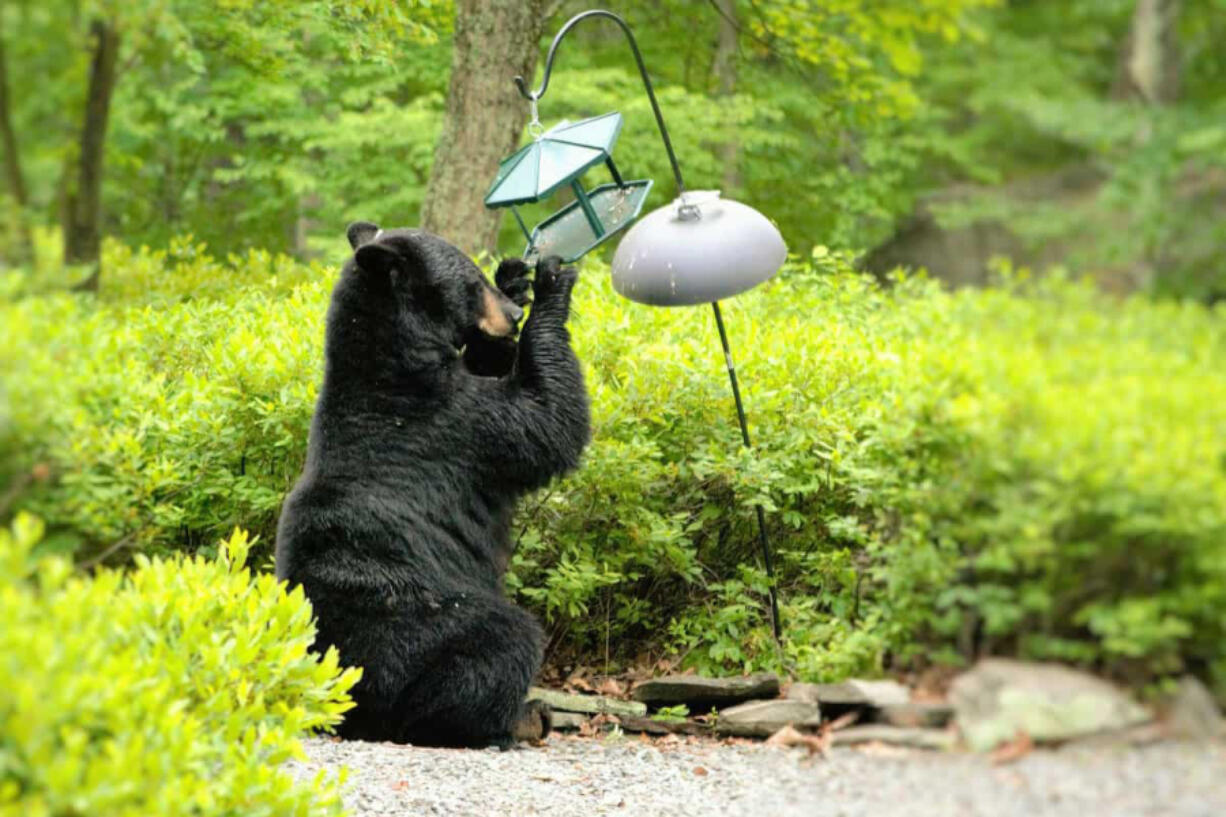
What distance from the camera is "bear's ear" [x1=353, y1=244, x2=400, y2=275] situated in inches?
189

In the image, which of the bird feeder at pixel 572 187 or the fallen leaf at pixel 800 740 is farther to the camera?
the bird feeder at pixel 572 187

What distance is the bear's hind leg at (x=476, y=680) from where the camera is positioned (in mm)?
5012

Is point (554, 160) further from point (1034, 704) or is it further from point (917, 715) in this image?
point (1034, 704)

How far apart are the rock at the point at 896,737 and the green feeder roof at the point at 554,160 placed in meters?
2.27

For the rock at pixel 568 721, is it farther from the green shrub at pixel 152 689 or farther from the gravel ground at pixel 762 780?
the green shrub at pixel 152 689

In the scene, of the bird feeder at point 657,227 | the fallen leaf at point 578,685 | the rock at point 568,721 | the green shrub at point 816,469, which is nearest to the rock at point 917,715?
the green shrub at point 816,469

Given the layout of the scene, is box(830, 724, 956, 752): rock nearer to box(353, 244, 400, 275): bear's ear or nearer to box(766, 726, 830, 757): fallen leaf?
box(766, 726, 830, 757): fallen leaf

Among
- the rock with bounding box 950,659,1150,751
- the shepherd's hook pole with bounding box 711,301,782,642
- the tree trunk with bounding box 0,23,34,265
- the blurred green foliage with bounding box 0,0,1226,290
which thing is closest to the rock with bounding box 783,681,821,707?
the rock with bounding box 950,659,1150,751

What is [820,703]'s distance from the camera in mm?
3426

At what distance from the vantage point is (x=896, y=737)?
9.90 ft

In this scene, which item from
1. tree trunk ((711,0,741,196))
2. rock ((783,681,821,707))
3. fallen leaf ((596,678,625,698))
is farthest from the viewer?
tree trunk ((711,0,741,196))

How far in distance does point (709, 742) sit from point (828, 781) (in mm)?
2015

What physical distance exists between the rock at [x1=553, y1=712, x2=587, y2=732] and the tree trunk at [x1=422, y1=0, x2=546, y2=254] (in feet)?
12.5

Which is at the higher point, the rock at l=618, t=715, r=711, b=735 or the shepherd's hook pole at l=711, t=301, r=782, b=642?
the shepherd's hook pole at l=711, t=301, r=782, b=642
